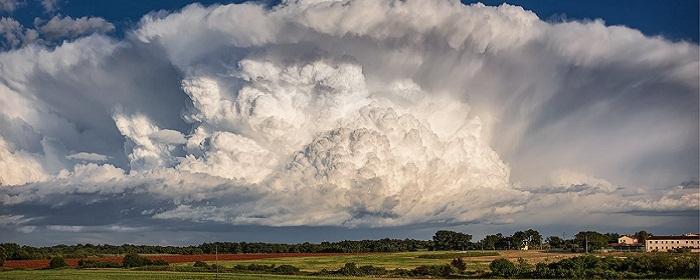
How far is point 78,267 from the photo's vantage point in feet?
491

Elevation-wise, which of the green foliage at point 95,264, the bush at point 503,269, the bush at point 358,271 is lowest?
the green foliage at point 95,264

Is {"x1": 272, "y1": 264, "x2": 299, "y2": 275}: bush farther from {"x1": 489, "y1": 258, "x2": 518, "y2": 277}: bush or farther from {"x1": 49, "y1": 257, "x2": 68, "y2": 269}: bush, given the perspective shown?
{"x1": 49, "y1": 257, "x2": 68, "y2": 269}: bush

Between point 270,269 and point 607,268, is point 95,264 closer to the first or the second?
point 270,269

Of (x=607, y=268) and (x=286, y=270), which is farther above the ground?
(x=607, y=268)

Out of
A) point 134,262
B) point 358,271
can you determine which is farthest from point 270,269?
point 134,262

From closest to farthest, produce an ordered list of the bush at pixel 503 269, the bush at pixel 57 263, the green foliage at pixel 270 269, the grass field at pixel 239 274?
the grass field at pixel 239 274, the bush at pixel 503 269, the green foliage at pixel 270 269, the bush at pixel 57 263

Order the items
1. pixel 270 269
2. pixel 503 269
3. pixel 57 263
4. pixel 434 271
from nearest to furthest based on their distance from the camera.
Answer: pixel 503 269
pixel 434 271
pixel 270 269
pixel 57 263

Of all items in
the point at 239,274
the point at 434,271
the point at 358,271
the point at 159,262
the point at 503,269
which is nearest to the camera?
the point at 503,269

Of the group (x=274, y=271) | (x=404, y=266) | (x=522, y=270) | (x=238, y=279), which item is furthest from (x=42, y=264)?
(x=522, y=270)

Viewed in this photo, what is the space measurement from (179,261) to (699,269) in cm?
11142

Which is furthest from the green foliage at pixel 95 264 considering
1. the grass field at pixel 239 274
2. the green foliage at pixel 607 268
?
the green foliage at pixel 607 268

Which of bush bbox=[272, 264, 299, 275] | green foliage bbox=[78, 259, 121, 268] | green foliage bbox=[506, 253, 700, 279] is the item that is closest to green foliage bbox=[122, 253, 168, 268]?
green foliage bbox=[78, 259, 121, 268]

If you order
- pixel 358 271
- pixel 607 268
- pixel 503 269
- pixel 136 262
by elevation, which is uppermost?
pixel 607 268

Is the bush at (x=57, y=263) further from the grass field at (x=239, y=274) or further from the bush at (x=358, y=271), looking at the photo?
the bush at (x=358, y=271)
